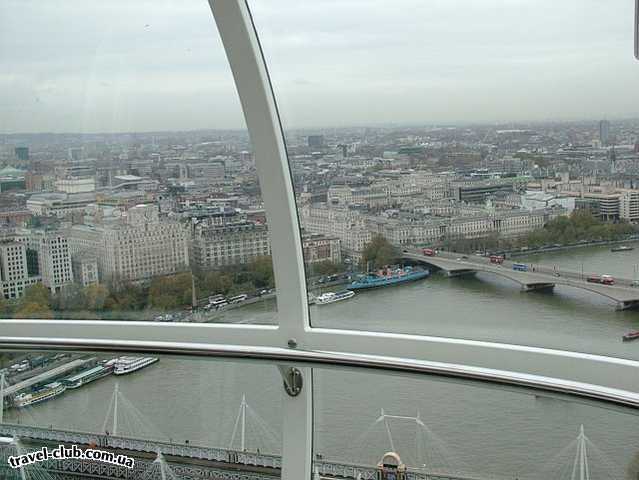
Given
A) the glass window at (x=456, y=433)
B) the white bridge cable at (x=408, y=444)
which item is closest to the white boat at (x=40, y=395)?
the glass window at (x=456, y=433)

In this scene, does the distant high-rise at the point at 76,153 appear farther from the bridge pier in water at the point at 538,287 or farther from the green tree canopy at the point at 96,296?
the bridge pier in water at the point at 538,287

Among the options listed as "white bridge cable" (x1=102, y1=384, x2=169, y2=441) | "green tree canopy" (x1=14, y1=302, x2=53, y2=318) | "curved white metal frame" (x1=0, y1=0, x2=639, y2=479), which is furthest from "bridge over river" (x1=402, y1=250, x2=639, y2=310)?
"green tree canopy" (x1=14, y1=302, x2=53, y2=318)

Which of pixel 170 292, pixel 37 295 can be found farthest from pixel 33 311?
pixel 170 292

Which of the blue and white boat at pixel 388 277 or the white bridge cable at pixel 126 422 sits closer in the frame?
the blue and white boat at pixel 388 277

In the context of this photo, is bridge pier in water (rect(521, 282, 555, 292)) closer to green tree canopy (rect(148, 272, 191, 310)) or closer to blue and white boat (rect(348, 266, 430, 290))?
blue and white boat (rect(348, 266, 430, 290))

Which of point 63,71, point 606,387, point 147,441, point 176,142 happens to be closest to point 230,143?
point 176,142

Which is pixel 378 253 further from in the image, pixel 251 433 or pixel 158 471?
pixel 158 471

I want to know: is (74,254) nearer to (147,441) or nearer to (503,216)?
(147,441)
